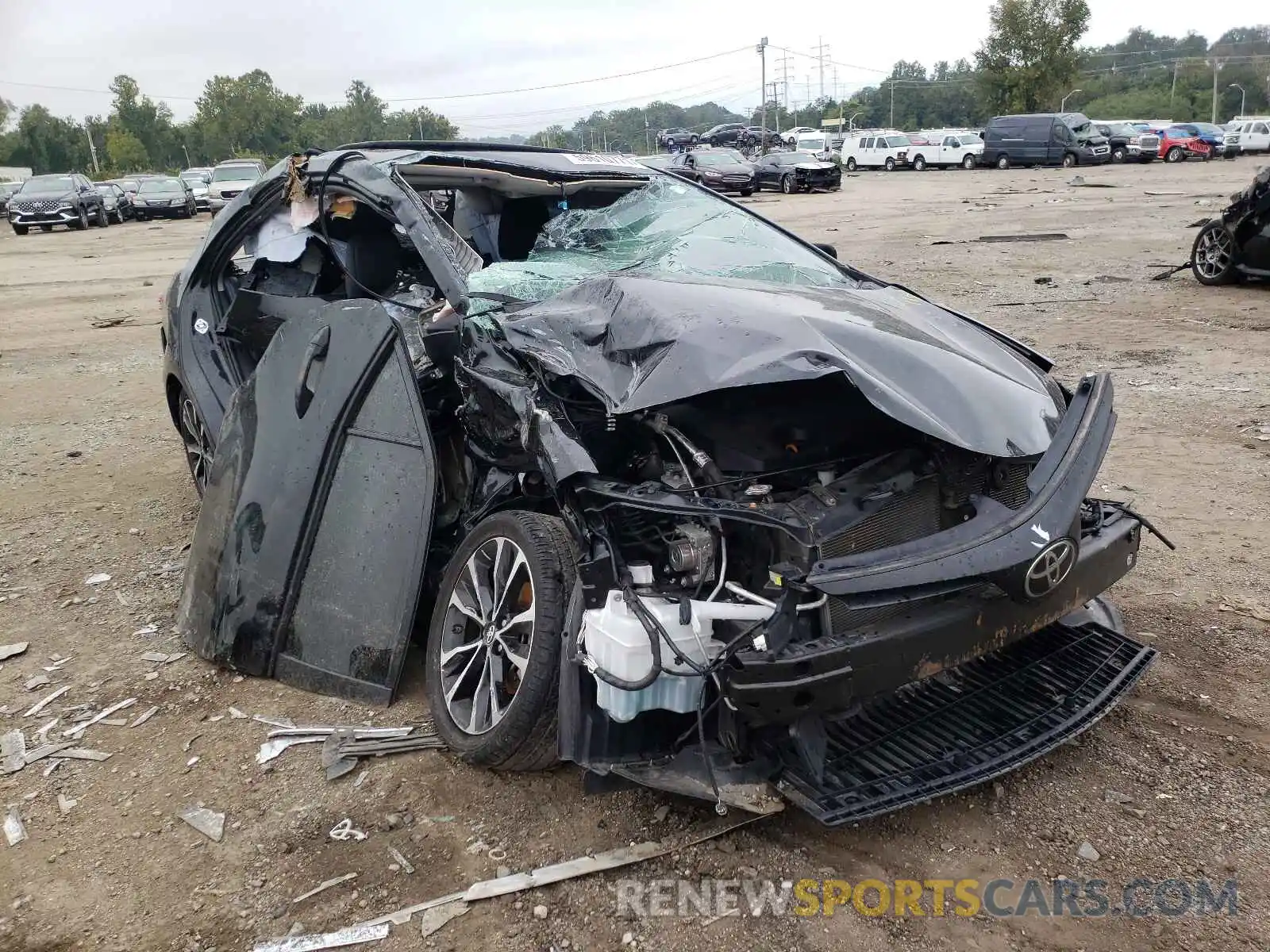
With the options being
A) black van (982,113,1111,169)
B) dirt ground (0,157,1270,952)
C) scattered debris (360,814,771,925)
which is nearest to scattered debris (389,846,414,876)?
dirt ground (0,157,1270,952)

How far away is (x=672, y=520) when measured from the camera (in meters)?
2.71

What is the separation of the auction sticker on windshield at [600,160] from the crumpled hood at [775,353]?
157 cm

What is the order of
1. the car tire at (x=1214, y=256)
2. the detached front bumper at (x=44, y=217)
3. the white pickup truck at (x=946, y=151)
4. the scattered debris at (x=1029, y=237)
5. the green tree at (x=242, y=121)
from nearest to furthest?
the car tire at (x=1214, y=256), the scattered debris at (x=1029, y=237), the detached front bumper at (x=44, y=217), the white pickup truck at (x=946, y=151), the green tree at (x=242, y=121)

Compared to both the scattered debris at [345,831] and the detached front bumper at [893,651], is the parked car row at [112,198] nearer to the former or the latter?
the scattered debris at [345,831]

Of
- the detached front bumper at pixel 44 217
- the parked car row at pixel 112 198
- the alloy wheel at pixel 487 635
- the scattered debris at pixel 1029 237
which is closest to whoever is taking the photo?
the alloy wheel at pixel 487 635

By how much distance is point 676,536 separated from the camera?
262cm

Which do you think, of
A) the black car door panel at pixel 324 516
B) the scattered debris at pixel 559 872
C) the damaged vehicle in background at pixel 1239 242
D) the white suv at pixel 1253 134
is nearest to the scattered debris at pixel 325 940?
the scattered debris at pixel 559 872

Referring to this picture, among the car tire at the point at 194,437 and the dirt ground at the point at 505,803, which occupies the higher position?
the car tire at the point at 194,437

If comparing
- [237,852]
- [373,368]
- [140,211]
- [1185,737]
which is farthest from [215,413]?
[140,211]

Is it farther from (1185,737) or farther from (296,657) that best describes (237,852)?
(1185,737)

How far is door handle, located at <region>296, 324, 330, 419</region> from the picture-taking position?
3.55 meters

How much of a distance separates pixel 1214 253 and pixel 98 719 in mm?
11317

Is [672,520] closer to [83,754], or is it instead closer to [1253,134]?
[83,754]

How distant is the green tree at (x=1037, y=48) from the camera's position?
56.2 metres
